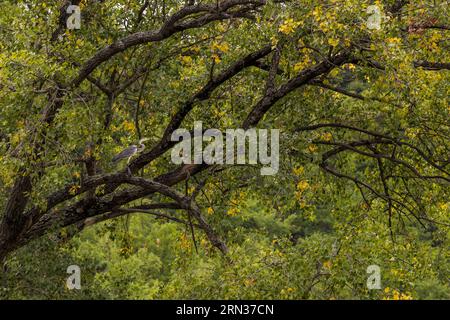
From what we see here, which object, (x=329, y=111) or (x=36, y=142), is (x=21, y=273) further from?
(x=329, y=111)

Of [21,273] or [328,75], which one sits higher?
Result: [328,75]

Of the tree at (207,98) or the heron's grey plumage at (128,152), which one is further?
the heron's grey plumage at (128,152)

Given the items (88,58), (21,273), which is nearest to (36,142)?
(88,58)

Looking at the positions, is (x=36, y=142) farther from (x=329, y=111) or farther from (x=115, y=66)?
(x=329, y=111)

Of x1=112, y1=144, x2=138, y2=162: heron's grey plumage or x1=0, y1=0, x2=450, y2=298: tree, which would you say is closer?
x1=0, y1=0, x2=450, y2=298: tree

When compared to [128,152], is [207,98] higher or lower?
higher

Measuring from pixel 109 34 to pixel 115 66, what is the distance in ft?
1.75

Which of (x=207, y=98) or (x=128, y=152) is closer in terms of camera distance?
(x=128, y=152)
